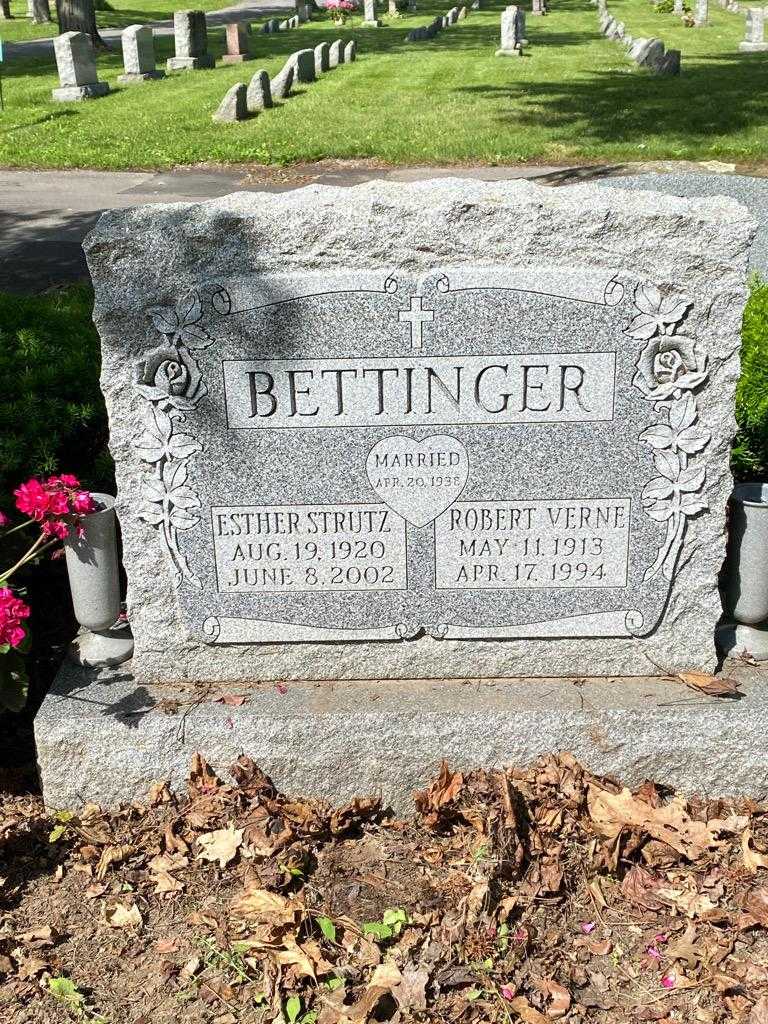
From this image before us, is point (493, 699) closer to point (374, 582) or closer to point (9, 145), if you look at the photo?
point (374, 582)

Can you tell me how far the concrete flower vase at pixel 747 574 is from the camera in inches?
140

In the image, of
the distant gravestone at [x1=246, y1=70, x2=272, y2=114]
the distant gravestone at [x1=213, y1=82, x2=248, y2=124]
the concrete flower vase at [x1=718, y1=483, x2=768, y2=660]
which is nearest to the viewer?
the concrete flower vase at [x1=718, y1=483, x2=768, y2=660]

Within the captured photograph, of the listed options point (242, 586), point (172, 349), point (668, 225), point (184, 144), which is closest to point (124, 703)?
point (242, 586)

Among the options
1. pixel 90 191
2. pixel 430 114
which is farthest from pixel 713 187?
pixel 430 114

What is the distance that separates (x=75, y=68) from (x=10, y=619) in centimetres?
1777

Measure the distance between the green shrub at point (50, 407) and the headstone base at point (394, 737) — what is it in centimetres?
100

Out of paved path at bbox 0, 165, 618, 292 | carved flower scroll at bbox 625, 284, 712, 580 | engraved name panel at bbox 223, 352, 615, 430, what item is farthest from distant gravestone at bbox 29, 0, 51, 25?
carved flower scroll at bbox 625, 284, 712, 580

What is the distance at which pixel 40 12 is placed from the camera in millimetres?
33562

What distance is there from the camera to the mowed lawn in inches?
528

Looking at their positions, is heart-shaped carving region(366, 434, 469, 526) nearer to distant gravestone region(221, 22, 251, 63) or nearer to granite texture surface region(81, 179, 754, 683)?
granite texture surface region(81, 179, 754, 683)

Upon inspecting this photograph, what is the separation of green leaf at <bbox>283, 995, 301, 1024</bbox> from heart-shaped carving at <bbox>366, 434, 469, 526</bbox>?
4.78 feet

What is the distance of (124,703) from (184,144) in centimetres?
1225

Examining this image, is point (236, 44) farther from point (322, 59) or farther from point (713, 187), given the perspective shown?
point (713, 187)

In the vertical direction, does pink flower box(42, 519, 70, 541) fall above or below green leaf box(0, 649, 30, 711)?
above
